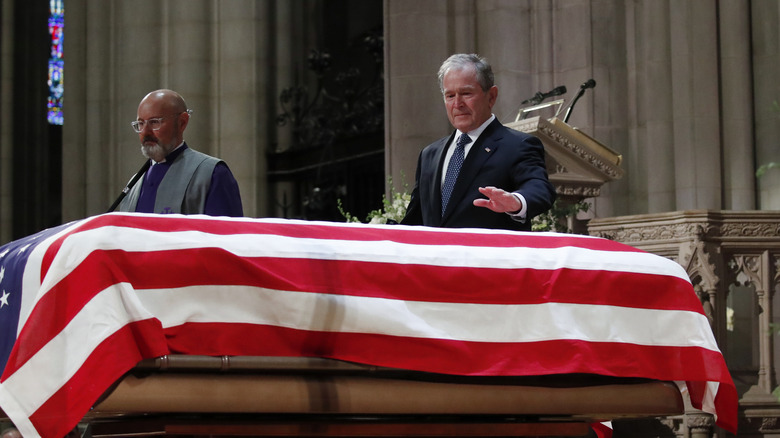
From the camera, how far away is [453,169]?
4328 mm

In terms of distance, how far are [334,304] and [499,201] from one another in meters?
0.74

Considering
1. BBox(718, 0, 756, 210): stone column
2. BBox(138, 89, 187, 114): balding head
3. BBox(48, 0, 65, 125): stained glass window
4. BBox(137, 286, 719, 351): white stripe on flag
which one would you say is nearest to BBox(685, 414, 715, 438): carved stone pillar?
BBox(718, 0, 756, 210): stone column

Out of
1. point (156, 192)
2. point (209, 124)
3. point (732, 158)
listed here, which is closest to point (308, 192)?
point (209, 124)

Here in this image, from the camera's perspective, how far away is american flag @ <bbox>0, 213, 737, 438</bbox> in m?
3.03

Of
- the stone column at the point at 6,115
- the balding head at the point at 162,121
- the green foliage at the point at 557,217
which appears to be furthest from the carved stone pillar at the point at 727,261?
the stone column at the point at 6,115

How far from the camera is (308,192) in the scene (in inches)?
558

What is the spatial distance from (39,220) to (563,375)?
1556 centimetres

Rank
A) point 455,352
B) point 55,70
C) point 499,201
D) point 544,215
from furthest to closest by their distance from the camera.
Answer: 1. point 55,70
2. point 544,215
3. point 499,201
4. point 455,352

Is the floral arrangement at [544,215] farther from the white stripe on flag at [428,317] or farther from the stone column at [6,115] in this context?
the stone column at [6,115]

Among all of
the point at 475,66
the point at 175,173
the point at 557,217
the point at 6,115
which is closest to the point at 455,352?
the point at 475,66

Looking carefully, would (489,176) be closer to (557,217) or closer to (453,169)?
(453,169)

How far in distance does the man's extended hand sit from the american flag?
149mm

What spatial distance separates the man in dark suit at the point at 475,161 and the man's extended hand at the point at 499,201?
0.29 metres

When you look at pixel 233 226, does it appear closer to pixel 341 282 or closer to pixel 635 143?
pixel 341 282
